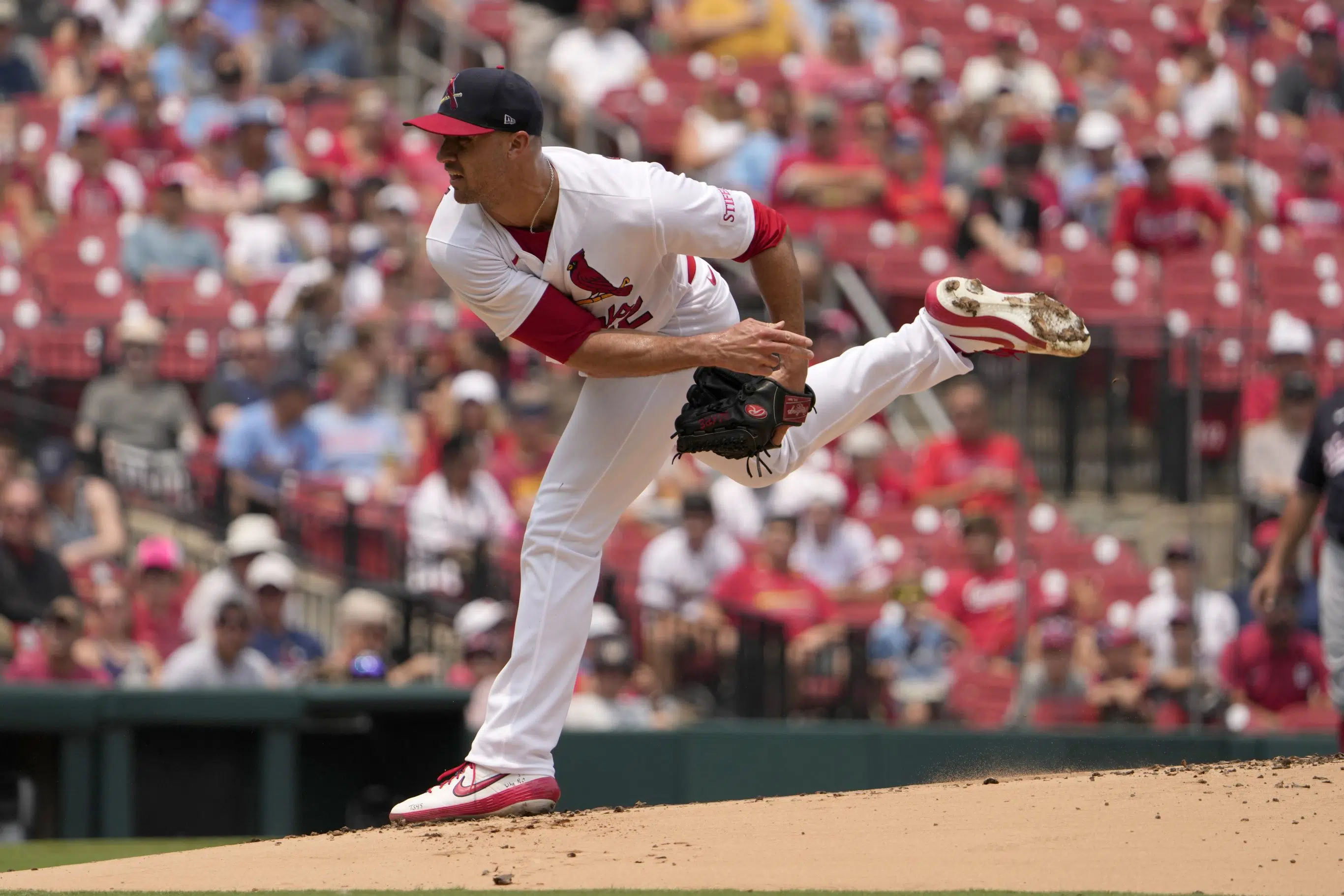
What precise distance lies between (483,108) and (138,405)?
6.44m

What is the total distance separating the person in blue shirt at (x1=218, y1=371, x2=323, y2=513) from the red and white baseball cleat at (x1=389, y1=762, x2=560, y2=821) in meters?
5.34

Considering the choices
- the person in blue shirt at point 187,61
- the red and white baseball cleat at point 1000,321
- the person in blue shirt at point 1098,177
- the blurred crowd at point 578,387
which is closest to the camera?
the red and white baseball cleat at point 1000,321

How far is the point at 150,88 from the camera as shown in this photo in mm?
14242

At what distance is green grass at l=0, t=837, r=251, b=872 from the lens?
644 cm

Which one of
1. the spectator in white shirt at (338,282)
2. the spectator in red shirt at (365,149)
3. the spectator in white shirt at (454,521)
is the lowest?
the spectator in white shirt at (454,521)

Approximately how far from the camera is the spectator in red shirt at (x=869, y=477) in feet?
36.4

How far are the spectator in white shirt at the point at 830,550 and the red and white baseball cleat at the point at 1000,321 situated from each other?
4.41 metres

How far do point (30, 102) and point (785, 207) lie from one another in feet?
19.4

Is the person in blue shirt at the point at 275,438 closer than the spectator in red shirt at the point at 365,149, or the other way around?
the person in blue shirt at the point at 275,438

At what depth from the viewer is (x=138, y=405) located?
36.5ft

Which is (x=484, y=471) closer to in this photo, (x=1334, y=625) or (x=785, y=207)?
(x=785, y=207)

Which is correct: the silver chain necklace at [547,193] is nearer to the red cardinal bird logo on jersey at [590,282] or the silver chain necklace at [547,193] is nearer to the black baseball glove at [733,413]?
the red cardinal bird logo on jersey at [590,282]

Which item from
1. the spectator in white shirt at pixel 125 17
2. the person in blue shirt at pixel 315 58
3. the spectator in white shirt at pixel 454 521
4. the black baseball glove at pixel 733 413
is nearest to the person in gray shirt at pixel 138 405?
the spectator in white shirt at pixel 454 521

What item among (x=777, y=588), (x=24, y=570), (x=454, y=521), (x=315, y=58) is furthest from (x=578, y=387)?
(x=315, y=58)
